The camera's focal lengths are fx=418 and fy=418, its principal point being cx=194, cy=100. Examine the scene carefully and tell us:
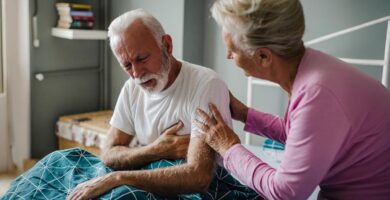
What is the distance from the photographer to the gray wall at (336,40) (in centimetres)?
228

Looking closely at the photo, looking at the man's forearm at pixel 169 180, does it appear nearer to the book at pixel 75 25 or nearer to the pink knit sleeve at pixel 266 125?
the pink knit sleeve at pixel 266 125

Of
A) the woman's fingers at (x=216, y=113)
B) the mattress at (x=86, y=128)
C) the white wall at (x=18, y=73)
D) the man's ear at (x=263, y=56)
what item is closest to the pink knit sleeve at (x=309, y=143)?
the man's ear at (x=263, y=56)

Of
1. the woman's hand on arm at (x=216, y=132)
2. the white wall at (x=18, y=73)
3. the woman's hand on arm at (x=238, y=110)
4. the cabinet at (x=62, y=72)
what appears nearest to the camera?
the woman's hand on arm at (x=216, y=132)

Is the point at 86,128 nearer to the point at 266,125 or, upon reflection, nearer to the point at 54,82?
the point at 54,82

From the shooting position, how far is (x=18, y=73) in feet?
10.0

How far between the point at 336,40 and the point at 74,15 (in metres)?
1.84

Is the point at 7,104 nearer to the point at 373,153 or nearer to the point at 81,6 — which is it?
the point at 81,6

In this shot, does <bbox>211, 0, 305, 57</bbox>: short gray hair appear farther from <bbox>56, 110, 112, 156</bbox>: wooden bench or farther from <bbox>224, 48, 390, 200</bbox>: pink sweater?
<bbox>56, 110, 112, 156</bbox>: wooden bench

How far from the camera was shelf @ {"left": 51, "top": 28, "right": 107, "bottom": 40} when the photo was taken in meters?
2.99

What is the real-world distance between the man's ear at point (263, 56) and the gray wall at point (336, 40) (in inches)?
54.8

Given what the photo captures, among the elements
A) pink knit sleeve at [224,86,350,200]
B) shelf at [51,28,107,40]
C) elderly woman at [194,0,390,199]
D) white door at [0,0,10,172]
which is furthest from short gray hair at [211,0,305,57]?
white door at [0,0,10,172]

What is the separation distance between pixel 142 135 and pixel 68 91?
1.84 meters

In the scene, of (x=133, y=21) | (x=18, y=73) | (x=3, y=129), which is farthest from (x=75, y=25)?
(x=133, y=21)

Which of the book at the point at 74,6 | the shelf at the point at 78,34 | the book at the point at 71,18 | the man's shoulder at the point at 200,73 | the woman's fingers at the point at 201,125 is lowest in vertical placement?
the woman's fingers at the point at 201,125
